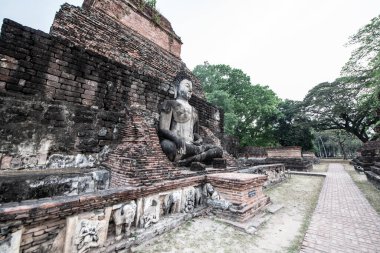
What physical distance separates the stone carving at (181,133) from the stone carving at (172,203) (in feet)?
3.60

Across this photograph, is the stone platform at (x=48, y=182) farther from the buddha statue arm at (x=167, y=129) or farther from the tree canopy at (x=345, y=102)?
the tree canopy at (x=345, y=102)

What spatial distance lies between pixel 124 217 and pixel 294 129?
21.2 meters

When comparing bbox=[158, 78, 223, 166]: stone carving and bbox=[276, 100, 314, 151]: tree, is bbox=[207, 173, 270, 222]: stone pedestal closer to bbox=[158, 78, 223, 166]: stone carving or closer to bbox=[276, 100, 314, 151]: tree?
bbox=[158, 78, 223, 166]: stone carving

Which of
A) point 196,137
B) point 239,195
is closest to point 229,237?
point 239,195

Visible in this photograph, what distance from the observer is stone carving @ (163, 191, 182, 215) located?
329 cm

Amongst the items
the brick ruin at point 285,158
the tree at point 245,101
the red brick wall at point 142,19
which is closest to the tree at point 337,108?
the tree at point 245,101

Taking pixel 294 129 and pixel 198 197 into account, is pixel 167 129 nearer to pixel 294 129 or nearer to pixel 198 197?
pixel 198 197

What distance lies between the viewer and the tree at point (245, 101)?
19266 mm

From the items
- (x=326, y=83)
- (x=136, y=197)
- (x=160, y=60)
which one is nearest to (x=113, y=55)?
(x=160, y=60)

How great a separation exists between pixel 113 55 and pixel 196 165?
169 inches

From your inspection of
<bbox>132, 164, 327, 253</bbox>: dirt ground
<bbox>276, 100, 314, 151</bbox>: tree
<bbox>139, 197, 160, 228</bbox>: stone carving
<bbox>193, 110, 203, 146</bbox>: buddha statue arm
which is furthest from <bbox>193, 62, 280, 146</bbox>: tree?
<bbox>139, 197, 160, 228</bbox>: stone carving

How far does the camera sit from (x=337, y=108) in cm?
1888

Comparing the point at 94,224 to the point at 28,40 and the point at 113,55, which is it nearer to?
the point at 28,40

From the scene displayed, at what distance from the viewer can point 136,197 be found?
282 centimetres
